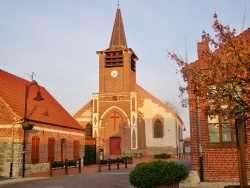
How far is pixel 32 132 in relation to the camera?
21.0m

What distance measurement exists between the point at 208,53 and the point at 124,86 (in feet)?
97.8

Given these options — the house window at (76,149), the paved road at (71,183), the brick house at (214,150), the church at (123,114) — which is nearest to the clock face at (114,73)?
the church at (123,114)

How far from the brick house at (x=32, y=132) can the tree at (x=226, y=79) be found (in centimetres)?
1345

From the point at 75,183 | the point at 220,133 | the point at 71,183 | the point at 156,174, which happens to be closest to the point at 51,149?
the point at 71,183

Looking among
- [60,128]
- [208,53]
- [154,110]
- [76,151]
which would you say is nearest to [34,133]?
[60,128]

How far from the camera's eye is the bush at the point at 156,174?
9734 mm

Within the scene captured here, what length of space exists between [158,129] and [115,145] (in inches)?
232

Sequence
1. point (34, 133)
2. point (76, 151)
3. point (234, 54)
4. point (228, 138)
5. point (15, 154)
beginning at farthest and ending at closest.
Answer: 1. point (76, 151)
2. point (34, 133)
3. point (15, 154)
4. point (228, 138)
5. point (234, 54)

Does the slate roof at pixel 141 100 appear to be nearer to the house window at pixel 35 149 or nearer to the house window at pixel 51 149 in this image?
the house window at pixel 51 149

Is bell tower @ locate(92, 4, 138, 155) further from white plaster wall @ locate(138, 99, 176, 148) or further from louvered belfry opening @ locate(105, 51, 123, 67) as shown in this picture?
white plaster wall @ locate(138, 99, 176, 148)

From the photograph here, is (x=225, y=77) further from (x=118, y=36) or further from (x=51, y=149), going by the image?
(x=118, y=36)

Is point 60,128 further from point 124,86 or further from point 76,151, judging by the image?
point 124,86

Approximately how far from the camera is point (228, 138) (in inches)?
543

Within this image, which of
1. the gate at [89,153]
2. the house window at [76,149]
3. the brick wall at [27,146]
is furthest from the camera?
the gate at [89,153]
